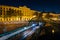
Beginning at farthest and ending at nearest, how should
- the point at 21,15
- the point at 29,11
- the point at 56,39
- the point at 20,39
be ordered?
the point at 29,11 → the point at 21,15 → the point at 56,39 → the point at 20,39

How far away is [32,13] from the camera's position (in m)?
93.4

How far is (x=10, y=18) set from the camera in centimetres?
7688

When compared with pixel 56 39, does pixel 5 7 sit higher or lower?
higher

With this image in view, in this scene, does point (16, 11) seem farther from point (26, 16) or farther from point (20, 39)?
point (20, 39)

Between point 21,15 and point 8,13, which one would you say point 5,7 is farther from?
point 21,15

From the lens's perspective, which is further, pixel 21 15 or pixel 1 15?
pixel 21 15

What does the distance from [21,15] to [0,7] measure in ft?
Result: 42.7

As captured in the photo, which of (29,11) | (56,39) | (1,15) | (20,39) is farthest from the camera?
(29,11)

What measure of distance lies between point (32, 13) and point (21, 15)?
10362 mm

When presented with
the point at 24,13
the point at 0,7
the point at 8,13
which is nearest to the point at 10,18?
the point at 8,13

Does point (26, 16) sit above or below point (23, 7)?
below

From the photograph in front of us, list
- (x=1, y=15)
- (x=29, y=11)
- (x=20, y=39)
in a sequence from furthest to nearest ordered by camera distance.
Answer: (x=29, y=11) < (x=1, y=15) < (x=20, y=39)

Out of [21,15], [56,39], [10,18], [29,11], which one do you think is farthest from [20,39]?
[29,11]

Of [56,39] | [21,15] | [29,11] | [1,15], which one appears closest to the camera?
[56,39]
